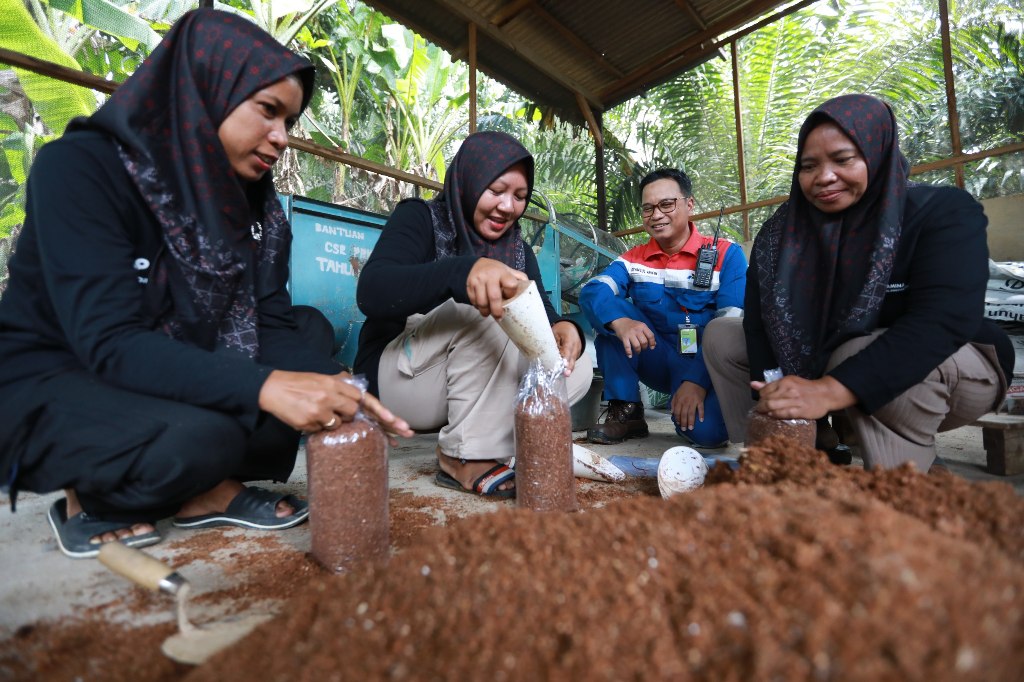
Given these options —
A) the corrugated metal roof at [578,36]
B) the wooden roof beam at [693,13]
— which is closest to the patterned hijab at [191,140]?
the corrugated metal roof at [578,36]

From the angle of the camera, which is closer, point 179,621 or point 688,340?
point 179,621

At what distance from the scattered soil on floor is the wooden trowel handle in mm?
90

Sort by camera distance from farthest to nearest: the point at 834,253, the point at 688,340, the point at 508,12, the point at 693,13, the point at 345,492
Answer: the point at 693,13
the point at 508,12
the point at 688,340
the point at 834,253
the point at 345,492

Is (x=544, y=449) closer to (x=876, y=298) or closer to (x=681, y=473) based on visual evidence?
(x=681, y=473)

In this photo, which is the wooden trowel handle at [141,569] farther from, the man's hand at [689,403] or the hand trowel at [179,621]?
the man's hand at [689,403]

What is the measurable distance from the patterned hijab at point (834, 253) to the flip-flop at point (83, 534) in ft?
6.53

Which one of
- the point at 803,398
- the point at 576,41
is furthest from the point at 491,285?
the point at 576,41

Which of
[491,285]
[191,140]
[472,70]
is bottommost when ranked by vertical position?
[491,285]

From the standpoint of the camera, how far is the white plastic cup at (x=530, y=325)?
4.52ft

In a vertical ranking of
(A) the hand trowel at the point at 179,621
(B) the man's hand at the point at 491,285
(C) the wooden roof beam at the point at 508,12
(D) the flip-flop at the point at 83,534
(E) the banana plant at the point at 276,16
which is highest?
(E) the banana plant at the point at 276,16

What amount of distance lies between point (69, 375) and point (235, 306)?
41 cm

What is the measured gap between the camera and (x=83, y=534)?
128cm

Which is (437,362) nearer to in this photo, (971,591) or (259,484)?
(259,484)

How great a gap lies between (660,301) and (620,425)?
730mm
